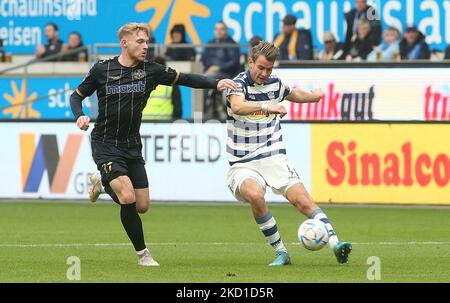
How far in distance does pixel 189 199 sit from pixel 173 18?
26.1 ft

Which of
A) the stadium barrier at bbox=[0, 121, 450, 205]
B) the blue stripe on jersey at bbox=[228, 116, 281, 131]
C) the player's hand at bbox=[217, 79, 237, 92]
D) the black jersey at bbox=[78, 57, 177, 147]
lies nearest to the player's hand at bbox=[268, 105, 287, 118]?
the player's hand at bbox=[217, 79, 237, 92]

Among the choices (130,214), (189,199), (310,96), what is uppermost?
(310,96)

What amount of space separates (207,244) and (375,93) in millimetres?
8148

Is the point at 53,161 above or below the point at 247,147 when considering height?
below

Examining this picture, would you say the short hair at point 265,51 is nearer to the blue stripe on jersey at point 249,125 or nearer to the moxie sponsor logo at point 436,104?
the blue stripe on jersey at point 249,125

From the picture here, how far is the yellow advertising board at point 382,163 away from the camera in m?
21.1

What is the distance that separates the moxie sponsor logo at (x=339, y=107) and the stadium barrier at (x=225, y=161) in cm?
145

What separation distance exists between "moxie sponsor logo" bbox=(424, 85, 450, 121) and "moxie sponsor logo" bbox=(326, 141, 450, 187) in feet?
5.41

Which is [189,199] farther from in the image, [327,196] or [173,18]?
[173,18]

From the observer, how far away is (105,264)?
43.7 ft

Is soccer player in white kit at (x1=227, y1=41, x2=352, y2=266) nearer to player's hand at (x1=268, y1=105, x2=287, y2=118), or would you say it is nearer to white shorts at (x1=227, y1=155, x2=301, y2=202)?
A: white shorts at (x1=227, y1=155, x2=301, y2=202)

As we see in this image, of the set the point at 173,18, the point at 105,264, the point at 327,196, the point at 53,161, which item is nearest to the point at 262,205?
the point at 105,264

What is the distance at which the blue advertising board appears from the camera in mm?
28062
